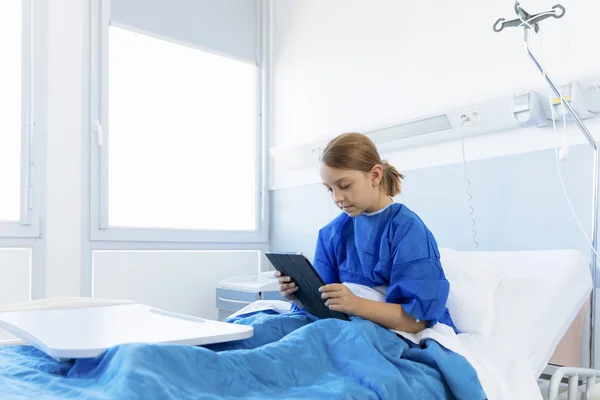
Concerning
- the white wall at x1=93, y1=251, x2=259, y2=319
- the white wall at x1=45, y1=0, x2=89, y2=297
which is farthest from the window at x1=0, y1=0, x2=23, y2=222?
the white wall at x1=93, y1=251, x2=259, y2=319

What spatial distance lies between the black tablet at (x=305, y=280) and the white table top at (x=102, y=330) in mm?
246

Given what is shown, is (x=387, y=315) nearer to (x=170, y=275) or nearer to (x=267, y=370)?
(x=267, y=370)

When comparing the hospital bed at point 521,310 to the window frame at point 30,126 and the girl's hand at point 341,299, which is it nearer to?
the girl's hand at point 341,299

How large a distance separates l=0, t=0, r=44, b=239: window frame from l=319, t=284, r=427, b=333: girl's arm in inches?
77.0

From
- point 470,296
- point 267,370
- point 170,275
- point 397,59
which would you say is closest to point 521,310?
point 470,296

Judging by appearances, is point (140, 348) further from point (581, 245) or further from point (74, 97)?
point (74, 97)

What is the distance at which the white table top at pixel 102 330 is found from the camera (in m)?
1.11

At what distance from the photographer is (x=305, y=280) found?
5.20ft

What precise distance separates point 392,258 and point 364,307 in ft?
0.68

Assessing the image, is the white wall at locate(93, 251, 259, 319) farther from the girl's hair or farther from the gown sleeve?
the gown sleeve

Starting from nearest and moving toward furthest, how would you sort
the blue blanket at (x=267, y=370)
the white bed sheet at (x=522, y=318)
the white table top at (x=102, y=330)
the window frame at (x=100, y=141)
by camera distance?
the blue blanket at (x=267, y=370), the white table top at (x=102, y=330), the white bed sheet at (x=522, y=318), the window frame at (x=100, y=141)

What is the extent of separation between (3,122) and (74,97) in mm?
370

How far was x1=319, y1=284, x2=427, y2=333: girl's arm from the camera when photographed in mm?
1491

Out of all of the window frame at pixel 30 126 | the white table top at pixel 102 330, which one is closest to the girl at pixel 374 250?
the white table top at pixel 102 330
